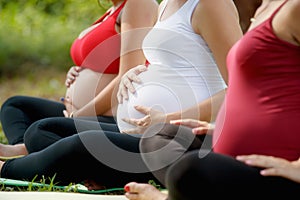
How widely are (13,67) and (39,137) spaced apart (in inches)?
258

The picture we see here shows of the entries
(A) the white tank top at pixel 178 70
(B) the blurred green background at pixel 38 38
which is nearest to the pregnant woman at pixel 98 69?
(A) the white tank top at pixel 178 70

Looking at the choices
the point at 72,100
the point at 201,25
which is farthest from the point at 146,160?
the point at 72,100

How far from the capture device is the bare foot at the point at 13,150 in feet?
15.0

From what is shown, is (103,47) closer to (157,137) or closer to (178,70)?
(178,70)

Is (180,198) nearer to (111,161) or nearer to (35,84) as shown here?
(111,161)

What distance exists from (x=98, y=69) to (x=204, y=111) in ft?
3.99

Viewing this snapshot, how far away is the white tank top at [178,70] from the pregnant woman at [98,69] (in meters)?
0.58

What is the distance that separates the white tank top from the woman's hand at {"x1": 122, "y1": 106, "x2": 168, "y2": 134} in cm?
4

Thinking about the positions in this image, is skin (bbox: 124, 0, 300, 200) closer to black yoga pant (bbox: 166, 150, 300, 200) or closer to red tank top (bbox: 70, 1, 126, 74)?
black yoga pant (bbox: 166, 150, 300, 200)

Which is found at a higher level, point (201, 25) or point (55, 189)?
point (201, 25)

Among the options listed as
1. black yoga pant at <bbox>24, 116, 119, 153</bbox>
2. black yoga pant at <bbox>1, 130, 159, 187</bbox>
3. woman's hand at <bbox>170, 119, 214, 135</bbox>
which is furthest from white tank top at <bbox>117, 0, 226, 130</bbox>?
black yoga pant at <bbox>24, 116, 119, 153</bbox>

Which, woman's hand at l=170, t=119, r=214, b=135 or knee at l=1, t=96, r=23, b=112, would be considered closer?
woman's hand at l=170, t=119, r=214, b=135

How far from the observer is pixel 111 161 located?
363 centimetres

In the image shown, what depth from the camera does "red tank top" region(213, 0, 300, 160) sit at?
257cm
